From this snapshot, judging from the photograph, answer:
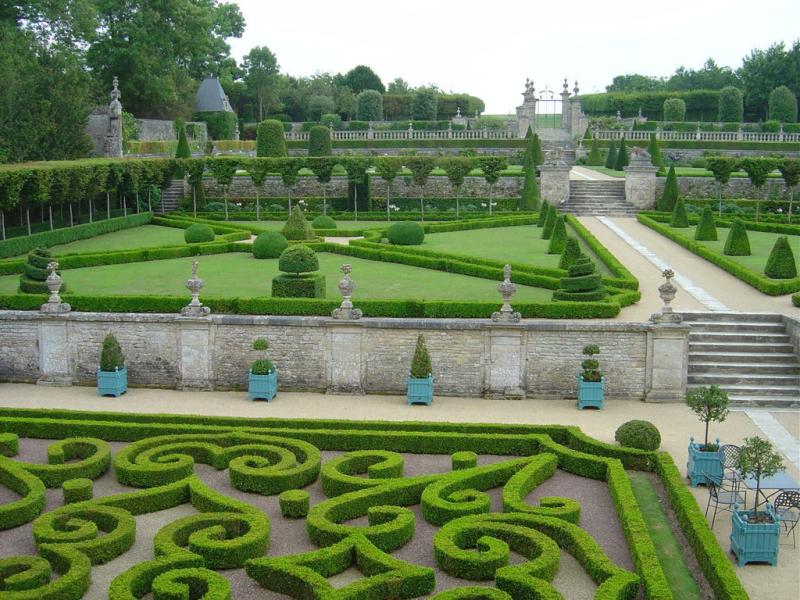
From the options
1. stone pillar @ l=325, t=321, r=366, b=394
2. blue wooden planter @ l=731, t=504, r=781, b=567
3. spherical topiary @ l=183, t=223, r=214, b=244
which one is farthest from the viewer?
spherical topiary @ l=183, t=223, r=214, b=244

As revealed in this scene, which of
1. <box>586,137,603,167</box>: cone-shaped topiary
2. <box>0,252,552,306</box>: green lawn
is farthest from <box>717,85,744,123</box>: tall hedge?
<box>0,252,552,306</box>: green lawn

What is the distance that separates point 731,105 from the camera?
75812 mm

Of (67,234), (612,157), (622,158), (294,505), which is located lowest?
(294,505)

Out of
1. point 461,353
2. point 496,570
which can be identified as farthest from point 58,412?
point 496,570

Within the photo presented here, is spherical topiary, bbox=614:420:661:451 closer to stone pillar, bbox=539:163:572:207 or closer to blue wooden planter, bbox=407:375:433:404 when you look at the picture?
blue wooden planter, bbox=407:375:433:404

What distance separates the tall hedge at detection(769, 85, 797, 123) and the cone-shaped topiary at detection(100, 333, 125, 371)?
63701 millimetres

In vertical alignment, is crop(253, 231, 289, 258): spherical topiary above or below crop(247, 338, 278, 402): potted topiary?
above

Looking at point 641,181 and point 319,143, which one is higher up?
point 319,143

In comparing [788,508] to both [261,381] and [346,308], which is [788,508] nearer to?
[346,308]

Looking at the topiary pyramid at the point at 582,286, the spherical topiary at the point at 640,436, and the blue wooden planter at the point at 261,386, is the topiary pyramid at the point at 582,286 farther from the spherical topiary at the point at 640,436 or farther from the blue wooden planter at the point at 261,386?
the blue wooden planter at the point at 261,386

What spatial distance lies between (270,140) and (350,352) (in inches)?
1323

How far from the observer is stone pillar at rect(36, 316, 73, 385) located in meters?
23.5

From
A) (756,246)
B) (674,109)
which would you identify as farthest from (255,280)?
(674,109)

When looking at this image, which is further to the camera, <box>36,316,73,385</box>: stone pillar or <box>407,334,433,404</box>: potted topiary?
<box>36,316,73,385</box>: stone pillar
